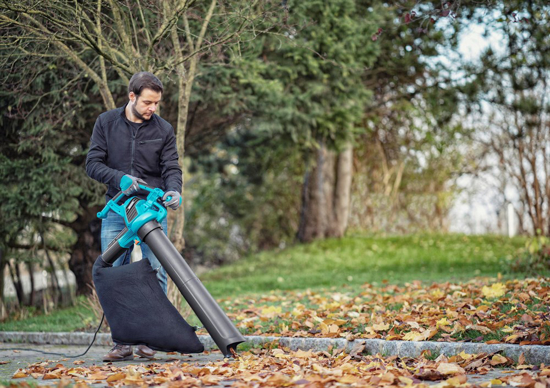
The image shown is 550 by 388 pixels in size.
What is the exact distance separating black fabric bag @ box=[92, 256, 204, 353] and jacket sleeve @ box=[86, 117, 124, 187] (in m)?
0.58

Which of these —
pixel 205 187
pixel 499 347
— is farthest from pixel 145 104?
pixel 205 187

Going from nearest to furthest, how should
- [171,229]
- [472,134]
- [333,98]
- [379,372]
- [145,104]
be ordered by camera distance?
[379,372] < [145,104] < [171,229] < [333,98] < [472,134]

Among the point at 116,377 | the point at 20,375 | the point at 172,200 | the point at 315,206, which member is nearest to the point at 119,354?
the point at 20,375

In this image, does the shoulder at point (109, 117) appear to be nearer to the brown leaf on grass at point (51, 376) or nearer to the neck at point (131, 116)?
the neck at point (131, 116)

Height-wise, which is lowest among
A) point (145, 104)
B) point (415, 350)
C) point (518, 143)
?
point (415, 350)

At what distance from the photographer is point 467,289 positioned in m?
7.31

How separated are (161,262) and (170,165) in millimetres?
856

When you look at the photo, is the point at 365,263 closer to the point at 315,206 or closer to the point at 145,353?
the point at 315,206

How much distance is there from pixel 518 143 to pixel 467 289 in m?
9.12

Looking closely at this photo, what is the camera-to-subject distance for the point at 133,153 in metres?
4.90

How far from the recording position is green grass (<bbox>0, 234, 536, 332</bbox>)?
11.7 meters

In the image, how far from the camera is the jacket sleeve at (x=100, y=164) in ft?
15.4

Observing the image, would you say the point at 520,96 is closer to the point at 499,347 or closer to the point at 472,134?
the point at 472,134

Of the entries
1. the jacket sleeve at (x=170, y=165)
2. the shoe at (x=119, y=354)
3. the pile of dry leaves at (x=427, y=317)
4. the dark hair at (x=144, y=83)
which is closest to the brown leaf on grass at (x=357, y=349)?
the pile of dry leaves at (x=427, y=317)
